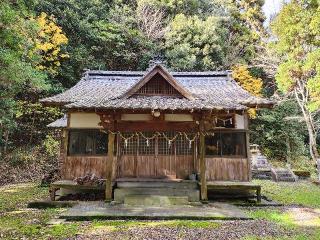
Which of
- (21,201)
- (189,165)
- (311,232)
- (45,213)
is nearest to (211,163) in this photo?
(189,165)

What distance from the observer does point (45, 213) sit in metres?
10.3

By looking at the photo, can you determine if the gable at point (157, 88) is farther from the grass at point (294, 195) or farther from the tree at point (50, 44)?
the tree at point (50, 44)

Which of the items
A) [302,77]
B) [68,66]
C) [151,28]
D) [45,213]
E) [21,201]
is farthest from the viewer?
[151,28]

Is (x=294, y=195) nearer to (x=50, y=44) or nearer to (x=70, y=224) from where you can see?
(x=70, y=224)

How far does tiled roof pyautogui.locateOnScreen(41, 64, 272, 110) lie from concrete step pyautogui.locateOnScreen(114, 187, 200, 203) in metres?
3.52

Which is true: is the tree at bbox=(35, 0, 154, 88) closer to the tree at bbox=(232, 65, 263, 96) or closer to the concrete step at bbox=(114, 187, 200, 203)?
the tree at bbox=(232, 65, 263, 96)

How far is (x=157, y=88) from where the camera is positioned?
13.8 meters

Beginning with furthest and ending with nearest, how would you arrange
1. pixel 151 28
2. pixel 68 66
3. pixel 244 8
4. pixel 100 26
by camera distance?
pixel 244 8
pixel 151 28
pixel 100 26
pixel 68 66

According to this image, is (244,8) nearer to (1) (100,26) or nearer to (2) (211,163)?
(1) (100,26)

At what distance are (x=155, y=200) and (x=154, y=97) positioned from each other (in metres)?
4.54

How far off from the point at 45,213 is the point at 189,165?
20.7 feet

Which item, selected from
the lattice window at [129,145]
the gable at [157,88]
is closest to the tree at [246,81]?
the gable at [157,88]

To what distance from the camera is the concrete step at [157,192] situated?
12.0 metres

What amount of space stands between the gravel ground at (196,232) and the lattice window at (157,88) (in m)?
6.69
